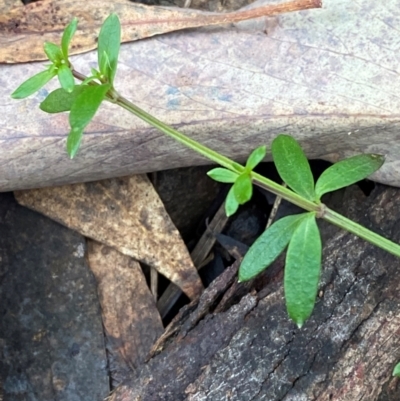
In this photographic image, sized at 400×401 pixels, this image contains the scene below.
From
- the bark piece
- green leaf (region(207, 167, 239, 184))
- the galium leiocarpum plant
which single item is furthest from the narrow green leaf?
the bark piece

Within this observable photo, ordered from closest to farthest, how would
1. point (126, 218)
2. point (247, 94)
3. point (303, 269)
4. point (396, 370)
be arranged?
point (303, 269) < point (396, 370) < point (247, 94) < point (126, 218)

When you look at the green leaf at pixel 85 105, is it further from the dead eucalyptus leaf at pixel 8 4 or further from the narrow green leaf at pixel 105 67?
the dead eucalyptus leaf at pixel 8 4

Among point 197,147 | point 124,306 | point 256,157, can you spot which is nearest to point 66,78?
point 197,147

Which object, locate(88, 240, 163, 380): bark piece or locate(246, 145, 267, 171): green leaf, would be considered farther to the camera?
locate(88, 240, 163, 380): bark piece

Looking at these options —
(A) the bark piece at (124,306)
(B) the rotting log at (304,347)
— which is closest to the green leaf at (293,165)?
(B) the rotting log at (304,347)

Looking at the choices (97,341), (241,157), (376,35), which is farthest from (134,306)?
(376,35)

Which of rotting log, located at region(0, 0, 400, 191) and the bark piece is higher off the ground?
rotting log, located at region(0, 0, 400, 191)

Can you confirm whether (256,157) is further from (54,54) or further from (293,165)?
(54,54)

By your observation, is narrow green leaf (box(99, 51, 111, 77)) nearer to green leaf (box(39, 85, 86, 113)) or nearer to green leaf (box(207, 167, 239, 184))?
green leaf (box(39, 85, 86, 113))
